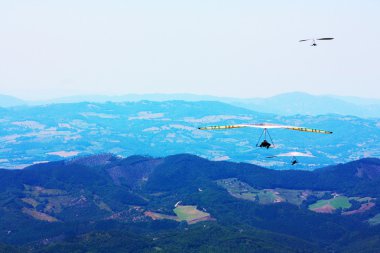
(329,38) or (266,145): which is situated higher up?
(329,38)

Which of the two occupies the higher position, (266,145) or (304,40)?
(304,40)

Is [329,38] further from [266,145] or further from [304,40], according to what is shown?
[266,145]

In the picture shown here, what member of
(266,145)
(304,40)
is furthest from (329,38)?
(266,145)

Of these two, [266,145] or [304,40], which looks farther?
[266,145]

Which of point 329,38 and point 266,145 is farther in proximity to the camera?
point 266,145
